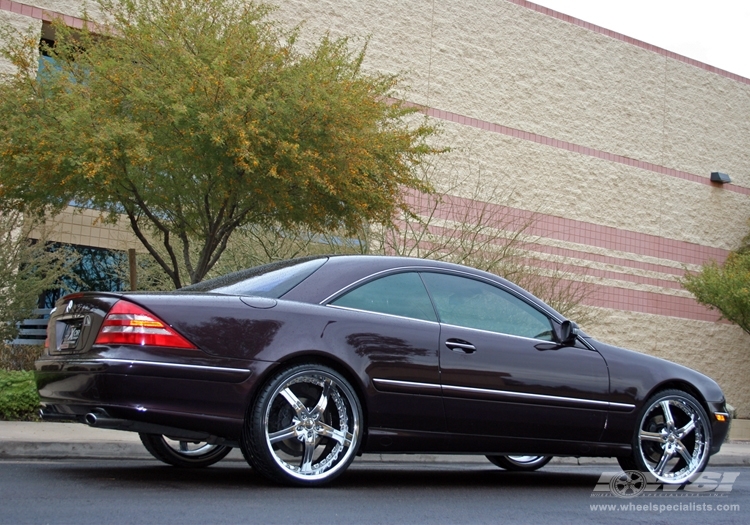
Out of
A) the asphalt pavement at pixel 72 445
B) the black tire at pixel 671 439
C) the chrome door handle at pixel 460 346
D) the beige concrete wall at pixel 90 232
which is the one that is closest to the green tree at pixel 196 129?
the asphalt pavement at pixel 72 445

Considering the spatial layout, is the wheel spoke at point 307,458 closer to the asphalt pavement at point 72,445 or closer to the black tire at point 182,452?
the black tire at point 182,452

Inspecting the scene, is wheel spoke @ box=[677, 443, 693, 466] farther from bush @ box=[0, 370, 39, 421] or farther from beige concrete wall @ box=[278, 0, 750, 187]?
beige concrete wall @ box=[278, 0, 750, 187]

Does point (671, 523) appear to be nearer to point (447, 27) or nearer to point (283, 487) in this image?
point (283, 487)

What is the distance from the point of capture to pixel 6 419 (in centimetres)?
1127

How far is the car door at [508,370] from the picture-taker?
20.8ft

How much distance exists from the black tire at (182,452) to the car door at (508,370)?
1837 mm

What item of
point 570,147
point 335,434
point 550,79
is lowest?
point 335,434

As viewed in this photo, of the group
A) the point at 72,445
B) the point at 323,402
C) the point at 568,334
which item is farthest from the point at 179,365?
the point at 72,445

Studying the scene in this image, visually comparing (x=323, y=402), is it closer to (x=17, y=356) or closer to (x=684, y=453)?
(x=684, y=453)

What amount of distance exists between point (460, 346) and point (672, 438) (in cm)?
201

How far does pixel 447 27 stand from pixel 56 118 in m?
17.9

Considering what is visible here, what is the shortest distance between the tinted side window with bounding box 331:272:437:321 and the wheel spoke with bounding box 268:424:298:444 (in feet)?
2.97

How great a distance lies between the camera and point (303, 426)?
226 inches

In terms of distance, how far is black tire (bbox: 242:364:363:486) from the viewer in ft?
18.5
